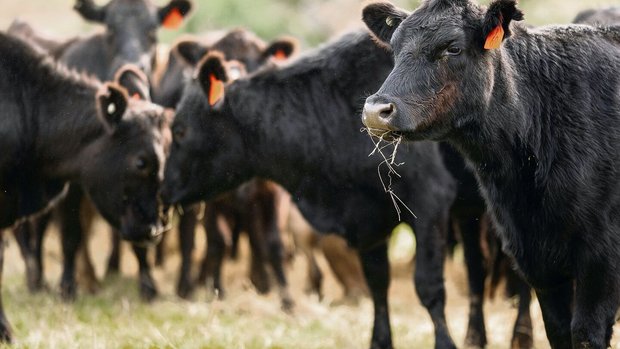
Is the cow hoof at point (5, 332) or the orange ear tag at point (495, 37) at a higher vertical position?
the orange ear tag at point (495, 37)

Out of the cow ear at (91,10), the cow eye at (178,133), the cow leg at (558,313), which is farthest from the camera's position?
the cow ear at (91,10)

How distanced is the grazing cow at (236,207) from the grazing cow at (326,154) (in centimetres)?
218

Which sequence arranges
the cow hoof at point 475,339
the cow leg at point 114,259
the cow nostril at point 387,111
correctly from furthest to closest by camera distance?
the cow leg at point 114,259
the cow hoof at point 475,339
the cow nostril at point 387,111

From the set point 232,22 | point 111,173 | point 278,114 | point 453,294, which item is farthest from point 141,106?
point 232,22

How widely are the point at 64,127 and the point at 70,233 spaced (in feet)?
6.90

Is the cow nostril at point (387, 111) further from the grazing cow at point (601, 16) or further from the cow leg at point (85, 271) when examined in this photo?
the cow leg at point (85, 271)

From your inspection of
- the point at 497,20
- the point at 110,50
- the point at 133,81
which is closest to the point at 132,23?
the point at 110,50

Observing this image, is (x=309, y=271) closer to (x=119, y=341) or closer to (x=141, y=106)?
(x=141, y=106)

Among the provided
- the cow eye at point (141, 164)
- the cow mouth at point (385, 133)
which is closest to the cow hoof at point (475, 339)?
the cow eye at point (141, 164)

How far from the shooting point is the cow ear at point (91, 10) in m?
9.98

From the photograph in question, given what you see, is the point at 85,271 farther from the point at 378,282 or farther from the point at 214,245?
the point at 378,282

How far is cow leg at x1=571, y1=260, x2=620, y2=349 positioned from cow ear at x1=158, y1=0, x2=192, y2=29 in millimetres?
6161

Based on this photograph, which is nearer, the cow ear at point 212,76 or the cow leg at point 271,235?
the cow ear at point 212,76

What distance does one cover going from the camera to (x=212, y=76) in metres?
6.81
